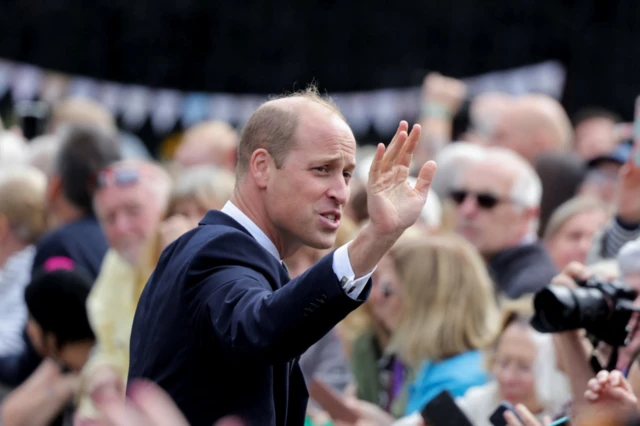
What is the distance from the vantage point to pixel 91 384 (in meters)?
4.49

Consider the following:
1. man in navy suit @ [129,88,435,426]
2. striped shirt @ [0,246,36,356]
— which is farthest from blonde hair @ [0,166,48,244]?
man in navy suit @ [129,88,435,426]

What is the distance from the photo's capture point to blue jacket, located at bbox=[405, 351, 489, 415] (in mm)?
4289

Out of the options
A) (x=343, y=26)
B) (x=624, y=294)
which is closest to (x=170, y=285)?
(x=624, y=294)

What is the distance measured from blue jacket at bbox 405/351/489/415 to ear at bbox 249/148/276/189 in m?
1.75

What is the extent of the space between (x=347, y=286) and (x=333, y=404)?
69.8 inches

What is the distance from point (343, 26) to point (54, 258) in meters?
9.31

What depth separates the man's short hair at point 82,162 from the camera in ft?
18.8

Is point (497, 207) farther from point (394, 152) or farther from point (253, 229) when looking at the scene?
point (394, 152)

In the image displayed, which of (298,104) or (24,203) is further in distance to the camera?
(24,203)

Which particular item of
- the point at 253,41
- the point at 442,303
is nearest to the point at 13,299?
the point at 442,303

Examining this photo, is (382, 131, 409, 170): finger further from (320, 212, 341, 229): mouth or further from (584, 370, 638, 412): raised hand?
(584, 370, 638, 412): raised hand

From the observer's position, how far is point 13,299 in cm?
567

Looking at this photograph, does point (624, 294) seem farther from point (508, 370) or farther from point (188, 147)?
point (188, 147)

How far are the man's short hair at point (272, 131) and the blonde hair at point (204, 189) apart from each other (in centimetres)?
198
